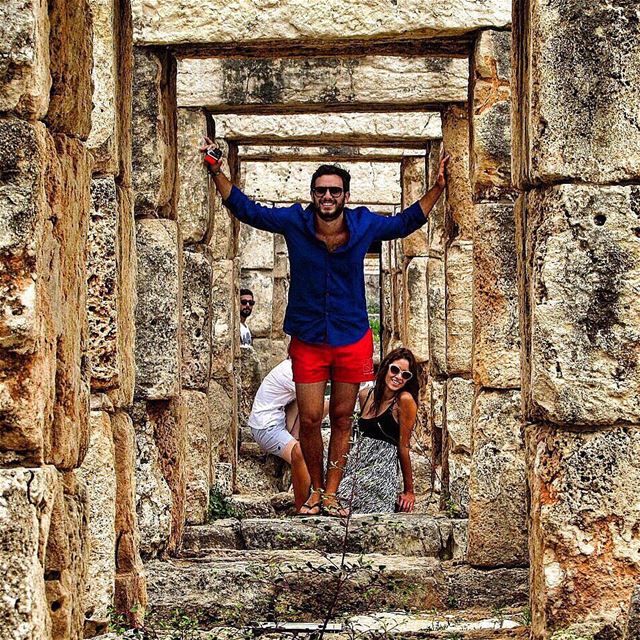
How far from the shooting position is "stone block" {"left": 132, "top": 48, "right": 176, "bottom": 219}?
7.76 meters

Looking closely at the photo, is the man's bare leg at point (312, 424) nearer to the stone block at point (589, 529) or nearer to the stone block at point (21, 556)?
the stone block at point (589, 529)

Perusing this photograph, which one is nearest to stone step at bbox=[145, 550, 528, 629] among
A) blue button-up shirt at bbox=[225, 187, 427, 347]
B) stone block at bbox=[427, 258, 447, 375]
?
blue button-up shirt at bbox=[225, 187, 427, 347]

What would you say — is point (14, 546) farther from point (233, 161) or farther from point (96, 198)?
point (233, 161)

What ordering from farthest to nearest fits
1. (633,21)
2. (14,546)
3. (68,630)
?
(633,21)
(68,630)
(14,546)

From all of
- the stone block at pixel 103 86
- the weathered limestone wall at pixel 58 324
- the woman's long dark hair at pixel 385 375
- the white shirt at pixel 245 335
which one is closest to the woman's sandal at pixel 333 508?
the woman's long dark hair at pixel 385 375

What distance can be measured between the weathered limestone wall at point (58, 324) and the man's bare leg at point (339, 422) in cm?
270

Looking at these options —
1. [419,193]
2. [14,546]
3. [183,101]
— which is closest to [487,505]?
[183,101]

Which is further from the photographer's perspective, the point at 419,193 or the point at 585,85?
the point at 419,193

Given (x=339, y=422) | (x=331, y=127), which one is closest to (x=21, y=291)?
(x=339, y=422)

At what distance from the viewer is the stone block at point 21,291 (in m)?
3.78

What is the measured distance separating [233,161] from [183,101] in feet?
5.75

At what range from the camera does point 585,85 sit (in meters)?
5.21

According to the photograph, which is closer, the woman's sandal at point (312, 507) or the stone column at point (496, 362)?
the stone column at point (496, 362)

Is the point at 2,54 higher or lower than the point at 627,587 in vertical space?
higher
